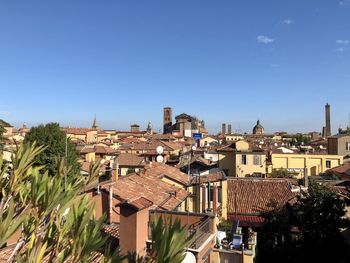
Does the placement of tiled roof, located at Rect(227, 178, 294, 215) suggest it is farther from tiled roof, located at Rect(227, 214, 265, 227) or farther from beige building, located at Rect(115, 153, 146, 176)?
beige building, located at Rect(115, 153, 146, 176)

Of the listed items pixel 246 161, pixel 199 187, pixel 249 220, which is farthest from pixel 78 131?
pixel 199 187

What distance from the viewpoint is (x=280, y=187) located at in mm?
27094

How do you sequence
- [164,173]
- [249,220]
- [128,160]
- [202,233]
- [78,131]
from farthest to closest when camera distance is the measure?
[78,131] → [128,160] → [249,220] → [164,173] → [202,233]

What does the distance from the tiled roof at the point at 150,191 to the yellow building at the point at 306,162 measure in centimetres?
3366

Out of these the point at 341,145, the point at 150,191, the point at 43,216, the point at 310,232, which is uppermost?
the point at 43,216

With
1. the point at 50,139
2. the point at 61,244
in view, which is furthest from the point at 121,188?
the point at 50,139

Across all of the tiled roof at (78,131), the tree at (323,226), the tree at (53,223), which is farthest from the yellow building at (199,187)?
the tiled roof at (78,131)

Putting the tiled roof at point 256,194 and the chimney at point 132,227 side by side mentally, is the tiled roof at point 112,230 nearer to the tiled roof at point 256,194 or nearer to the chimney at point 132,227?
the chimney at point 132,227

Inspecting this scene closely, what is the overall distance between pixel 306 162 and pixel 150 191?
1498 inches

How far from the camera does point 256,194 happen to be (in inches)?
1043

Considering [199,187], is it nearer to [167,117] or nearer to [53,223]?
[53,223]

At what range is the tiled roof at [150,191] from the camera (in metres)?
14.2

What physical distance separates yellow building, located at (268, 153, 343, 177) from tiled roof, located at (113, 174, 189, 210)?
33662 mm

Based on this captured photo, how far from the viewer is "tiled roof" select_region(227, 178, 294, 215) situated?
81.7 ft
